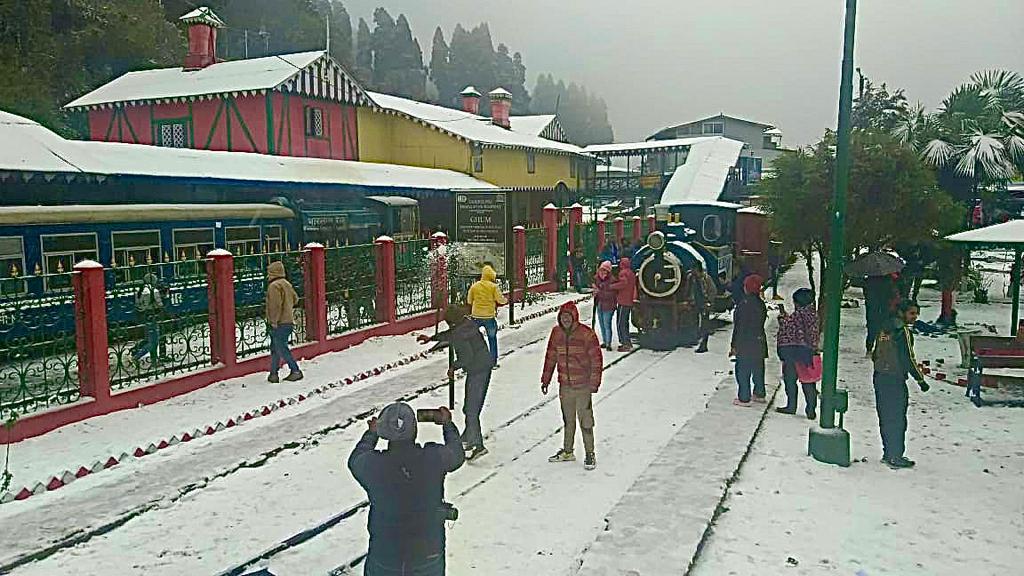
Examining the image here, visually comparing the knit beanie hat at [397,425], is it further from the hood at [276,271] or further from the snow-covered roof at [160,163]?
the snow-covered roof at [160,163]

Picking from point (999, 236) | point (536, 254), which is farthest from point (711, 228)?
point (999, 236)

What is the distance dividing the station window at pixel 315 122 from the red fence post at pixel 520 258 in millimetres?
10294

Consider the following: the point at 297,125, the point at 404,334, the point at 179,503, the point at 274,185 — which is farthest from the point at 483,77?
the point at 179,503

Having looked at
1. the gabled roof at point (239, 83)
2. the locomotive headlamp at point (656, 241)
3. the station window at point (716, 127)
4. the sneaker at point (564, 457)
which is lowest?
the sneaker at point (564, 457)

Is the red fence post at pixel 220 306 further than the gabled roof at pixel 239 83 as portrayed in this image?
No

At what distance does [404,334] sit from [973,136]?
46.9 ft

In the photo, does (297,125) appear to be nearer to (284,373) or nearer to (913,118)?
(284,373)

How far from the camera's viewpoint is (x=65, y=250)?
16.0m

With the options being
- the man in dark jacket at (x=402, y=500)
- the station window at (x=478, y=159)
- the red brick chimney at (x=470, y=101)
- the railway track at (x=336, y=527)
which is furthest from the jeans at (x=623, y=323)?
the red brick chimney at (x=470, y=101)

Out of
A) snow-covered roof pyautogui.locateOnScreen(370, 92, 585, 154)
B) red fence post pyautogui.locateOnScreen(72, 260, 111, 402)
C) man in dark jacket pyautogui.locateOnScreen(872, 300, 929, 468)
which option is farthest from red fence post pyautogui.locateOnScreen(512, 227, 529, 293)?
snow-covered roof pyautogui.locateOnScreen(370, 92, 585, 154)

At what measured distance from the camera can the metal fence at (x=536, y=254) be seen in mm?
21406

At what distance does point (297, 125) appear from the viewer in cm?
2725

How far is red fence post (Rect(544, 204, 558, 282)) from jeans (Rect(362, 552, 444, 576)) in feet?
60.5

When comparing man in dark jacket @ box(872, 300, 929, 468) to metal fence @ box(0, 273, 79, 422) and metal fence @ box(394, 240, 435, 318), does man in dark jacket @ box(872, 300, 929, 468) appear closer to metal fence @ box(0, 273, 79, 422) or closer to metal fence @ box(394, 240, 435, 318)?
metal fence @ box(0, 273, 79, 422)
